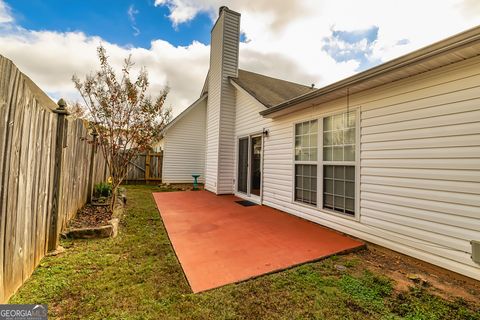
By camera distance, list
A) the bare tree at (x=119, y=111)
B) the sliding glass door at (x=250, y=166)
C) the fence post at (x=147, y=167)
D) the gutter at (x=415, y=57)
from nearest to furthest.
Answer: the gutter at (x=415, y=57), the bare tree at (x=119, y=111), the sliding glass door at (x=250, y=166), the fence post at (x=147, y=167)

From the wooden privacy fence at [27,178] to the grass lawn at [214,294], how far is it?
27 cm

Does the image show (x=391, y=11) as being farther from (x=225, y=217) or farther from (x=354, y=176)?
(x=225, y=217)

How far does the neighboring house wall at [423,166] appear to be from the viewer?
2.51 m

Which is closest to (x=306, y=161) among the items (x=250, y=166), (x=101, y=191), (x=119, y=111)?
(x=250, y=166)

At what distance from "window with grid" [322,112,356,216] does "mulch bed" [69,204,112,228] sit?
4312 millimetres

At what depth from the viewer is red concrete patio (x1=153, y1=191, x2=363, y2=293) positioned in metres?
2.59

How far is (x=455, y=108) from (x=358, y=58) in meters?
5.69

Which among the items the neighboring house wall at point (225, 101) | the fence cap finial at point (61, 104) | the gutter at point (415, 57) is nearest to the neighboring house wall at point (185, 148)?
the neighboring house wall at point (225, 101)

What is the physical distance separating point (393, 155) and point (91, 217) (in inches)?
218

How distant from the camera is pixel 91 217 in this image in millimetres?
4180

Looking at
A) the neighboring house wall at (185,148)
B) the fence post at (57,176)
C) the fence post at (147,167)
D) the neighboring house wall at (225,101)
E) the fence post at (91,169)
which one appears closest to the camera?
the fence post at (57,176)

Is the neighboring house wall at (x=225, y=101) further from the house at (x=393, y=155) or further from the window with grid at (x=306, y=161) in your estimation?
the window with grid at (x=306, y=161)

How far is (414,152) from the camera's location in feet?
9.87

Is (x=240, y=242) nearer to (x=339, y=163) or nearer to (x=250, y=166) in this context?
(x=339, y=163)
